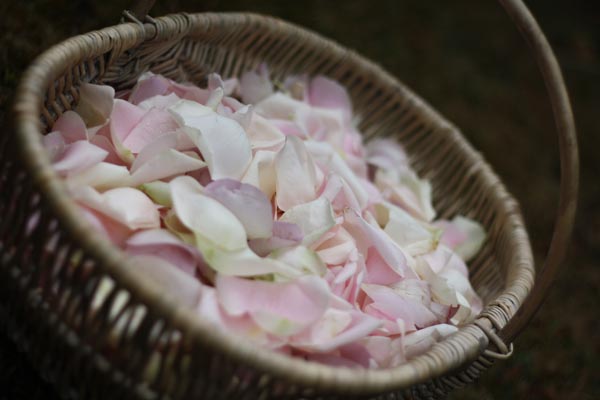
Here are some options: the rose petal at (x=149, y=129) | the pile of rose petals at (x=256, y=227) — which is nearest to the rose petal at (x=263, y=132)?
the pile of rose petals at (x=256, y=227)

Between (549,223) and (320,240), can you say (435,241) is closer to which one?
(320,240)

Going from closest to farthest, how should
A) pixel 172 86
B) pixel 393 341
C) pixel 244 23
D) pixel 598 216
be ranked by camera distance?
1. pixel 393 341
2. pixel 172 86
3. pixel 244 23
4. pixel 598 216

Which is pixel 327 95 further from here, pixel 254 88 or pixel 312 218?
pixel 312 218

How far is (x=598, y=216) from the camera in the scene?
63.2 inches

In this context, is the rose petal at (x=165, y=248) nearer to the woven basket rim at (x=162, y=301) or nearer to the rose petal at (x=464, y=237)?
the woven basket rim at (x=162, y=301)

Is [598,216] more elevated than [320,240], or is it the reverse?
[320,240]

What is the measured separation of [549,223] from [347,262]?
3.09 ft

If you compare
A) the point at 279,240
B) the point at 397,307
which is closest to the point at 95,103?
the point at 279,240

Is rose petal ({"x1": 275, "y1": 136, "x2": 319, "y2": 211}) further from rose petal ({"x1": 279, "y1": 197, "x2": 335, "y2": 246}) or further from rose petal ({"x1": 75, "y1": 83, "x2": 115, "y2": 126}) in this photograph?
rose petal ({"x1": 75, "y1": 83, "x2": 115, "y2": 126})

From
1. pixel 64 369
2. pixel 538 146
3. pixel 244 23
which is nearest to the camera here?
pixel 64 369

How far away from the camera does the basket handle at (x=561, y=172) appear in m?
0.65

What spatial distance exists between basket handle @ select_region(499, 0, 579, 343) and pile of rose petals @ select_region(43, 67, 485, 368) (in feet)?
0.27

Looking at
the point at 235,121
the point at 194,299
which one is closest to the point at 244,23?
the point at 235,121

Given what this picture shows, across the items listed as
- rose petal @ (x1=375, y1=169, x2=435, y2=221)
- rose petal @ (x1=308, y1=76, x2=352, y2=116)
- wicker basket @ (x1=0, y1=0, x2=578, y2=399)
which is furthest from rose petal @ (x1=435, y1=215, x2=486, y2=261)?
rose petal @ (x1=308, y1=76, x2=352, y2=116)
